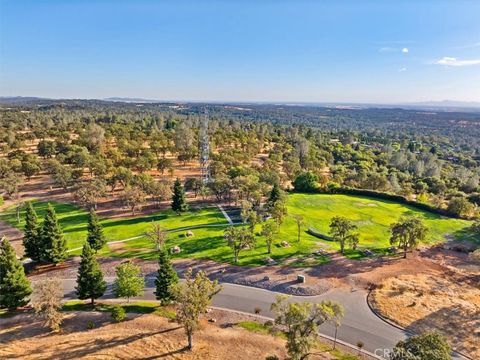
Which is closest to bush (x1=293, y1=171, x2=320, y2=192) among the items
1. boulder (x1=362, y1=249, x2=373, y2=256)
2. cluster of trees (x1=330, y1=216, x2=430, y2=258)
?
cluster of trees (x1=330, y1=216, x2=430, y2=258)

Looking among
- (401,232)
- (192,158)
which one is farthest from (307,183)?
(192,158)

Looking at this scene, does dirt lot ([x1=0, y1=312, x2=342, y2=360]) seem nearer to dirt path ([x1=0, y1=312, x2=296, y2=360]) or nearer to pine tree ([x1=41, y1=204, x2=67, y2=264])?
dirt path ([x1=0, y1=312, x2=296, y2=360])

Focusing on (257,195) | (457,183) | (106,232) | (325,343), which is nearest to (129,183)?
(106,232)

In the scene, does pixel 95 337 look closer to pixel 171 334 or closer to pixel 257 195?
pixel 171 334

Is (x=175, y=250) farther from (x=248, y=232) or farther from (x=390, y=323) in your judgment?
(x=390, y=323)

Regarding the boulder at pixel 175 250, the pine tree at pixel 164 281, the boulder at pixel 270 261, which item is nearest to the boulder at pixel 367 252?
the boulder at pixel 270 261

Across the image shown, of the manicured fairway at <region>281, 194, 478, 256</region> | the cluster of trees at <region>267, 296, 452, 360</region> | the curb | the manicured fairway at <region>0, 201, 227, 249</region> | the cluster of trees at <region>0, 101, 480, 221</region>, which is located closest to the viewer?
the cluster of trees at <region>267, 296, 452, 360</region>
